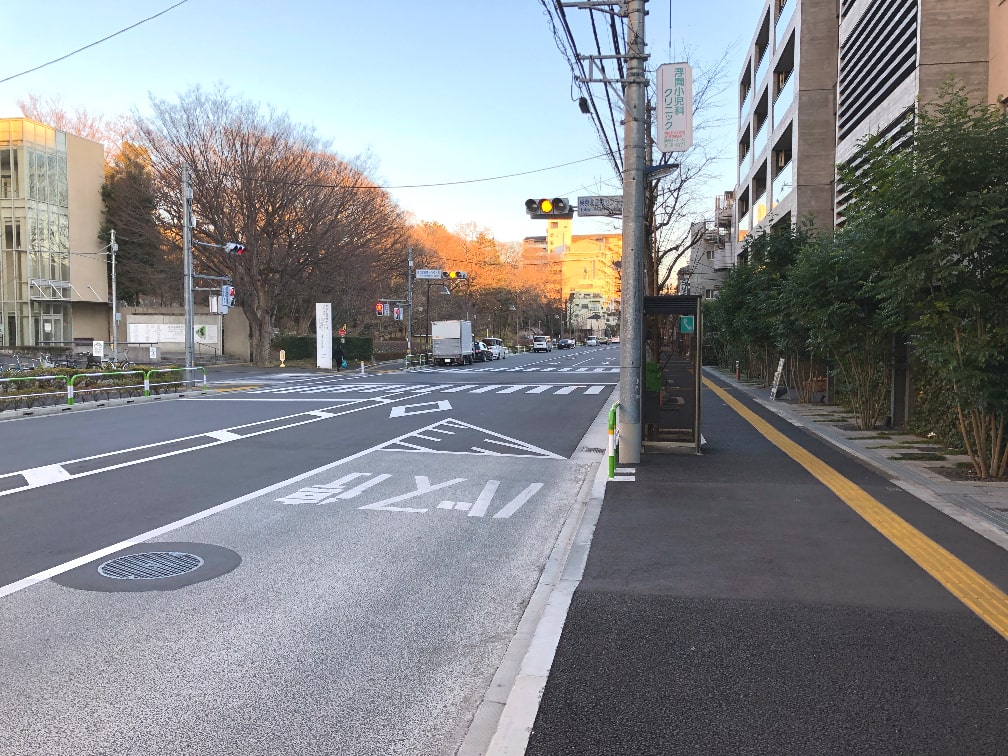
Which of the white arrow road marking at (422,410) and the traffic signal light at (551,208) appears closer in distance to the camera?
the traffic signal light at (551,208)

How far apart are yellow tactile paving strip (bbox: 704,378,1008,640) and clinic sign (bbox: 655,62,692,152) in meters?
5.18

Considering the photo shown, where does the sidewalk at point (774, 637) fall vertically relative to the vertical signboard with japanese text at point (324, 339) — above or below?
below

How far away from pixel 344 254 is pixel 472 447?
121ft

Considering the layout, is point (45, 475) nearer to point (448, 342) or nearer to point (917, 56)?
point (917, 56)

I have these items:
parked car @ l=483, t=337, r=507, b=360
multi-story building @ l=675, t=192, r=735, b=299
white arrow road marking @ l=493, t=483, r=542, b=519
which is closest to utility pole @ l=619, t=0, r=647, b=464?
white arrow road marking @ l=493, t=483, r=542, b=519

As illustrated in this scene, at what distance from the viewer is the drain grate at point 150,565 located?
6.12 m

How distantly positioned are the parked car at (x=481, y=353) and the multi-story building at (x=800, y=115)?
92.5 feet

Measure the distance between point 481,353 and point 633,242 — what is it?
52293 mm

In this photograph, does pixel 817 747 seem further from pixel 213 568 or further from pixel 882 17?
pixel 882 17

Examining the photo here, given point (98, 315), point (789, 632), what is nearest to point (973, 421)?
point (789, 632)

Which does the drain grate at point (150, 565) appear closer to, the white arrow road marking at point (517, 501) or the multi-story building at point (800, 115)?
the white arrow road marking at point (517, 501)

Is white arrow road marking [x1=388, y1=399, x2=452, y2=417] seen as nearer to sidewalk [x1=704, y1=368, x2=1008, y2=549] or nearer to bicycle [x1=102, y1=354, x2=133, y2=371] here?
sidewalk [x1=704, y1=368, x2=1008, y2=549]

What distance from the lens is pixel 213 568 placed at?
20.8 ft

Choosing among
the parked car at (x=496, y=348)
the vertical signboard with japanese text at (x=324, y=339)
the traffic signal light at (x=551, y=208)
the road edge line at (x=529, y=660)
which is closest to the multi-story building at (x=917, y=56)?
the traffic signal light at (x=551, y=208)
